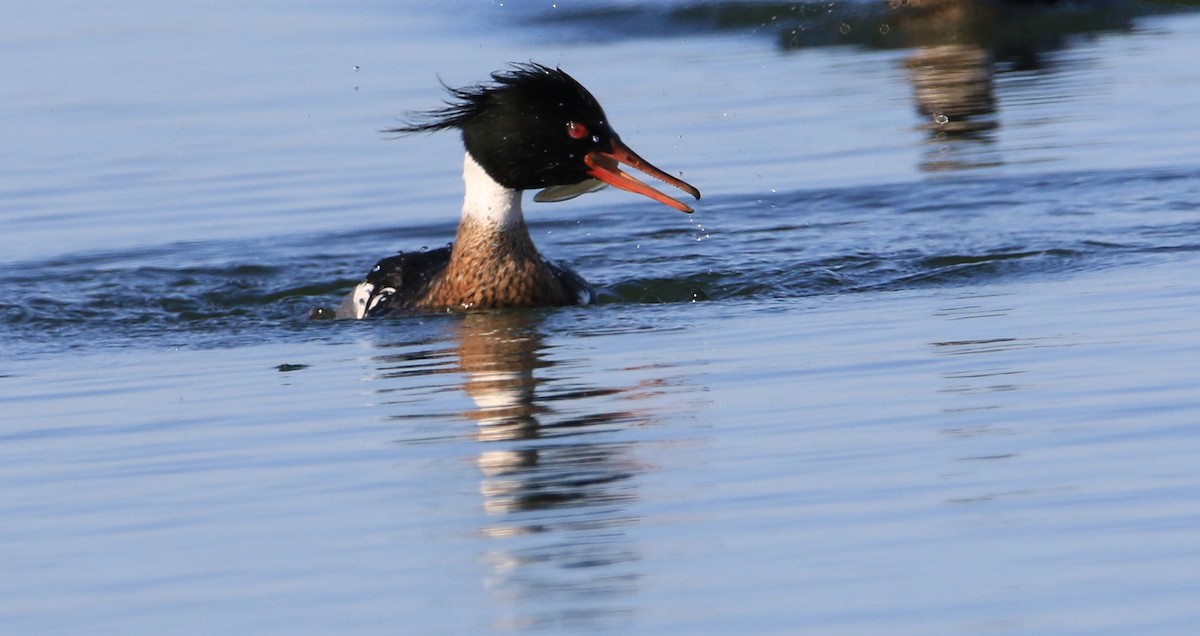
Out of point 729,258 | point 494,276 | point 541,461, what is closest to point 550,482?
point 541,461

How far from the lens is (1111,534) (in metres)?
5.68

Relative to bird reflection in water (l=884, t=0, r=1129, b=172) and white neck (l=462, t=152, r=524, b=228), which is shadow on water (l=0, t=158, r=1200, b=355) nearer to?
white neck (l=462, t=152, r=524, b=228)

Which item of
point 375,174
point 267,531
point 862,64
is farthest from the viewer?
point 862,64

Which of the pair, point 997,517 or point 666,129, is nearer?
point 997,517

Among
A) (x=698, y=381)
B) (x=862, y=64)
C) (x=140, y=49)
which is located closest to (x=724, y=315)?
(x=698, y=381)

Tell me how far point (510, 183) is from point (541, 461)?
3.79 metres

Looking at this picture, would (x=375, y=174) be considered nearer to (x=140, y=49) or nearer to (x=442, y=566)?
(x=140, y=49)

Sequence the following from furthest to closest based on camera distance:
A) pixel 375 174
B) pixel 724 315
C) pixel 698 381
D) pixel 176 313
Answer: pixel 375 174 → pixel 176 313 → pixel 724 315 → pixel 698 381

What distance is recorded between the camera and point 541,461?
23.0 ft

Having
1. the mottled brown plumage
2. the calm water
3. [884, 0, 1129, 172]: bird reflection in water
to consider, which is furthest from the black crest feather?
[884, 0, 1129, 172]: bird reflection in water

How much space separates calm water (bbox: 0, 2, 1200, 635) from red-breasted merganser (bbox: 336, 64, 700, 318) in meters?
0.28

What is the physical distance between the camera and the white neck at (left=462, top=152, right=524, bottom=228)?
10.7m

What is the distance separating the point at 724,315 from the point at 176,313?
2.97 meters

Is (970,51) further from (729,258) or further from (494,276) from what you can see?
(494,276)
